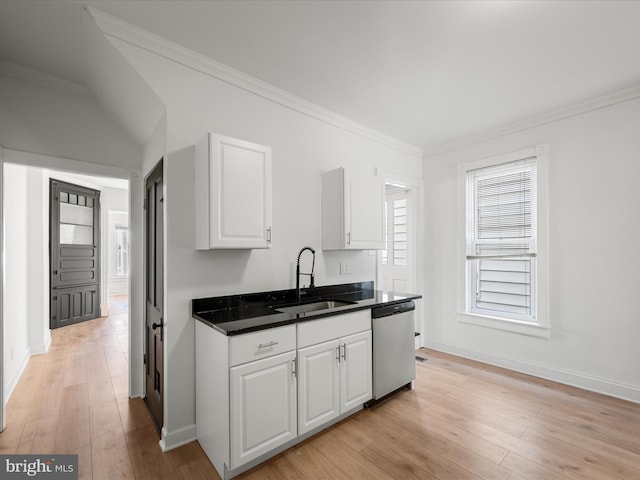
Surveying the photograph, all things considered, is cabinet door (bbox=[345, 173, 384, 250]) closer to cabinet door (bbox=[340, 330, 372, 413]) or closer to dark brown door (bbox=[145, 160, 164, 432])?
cabinet door (bbox=[340, 330, 372, 413])

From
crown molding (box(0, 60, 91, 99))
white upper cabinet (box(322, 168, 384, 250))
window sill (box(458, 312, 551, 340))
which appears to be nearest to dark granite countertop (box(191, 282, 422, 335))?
white upper cabinet (box(322, 168, 384, 250))

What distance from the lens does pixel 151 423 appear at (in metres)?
2.49

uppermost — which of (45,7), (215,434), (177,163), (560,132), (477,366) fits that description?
(45,7)

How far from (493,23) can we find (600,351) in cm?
308

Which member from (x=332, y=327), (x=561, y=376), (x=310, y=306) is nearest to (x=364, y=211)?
(x=310, y=306)

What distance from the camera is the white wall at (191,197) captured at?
221 centimetres

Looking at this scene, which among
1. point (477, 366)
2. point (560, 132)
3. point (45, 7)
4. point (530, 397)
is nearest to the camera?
point (45, 7)

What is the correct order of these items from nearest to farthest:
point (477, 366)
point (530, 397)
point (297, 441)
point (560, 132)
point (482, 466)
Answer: point (482, 466) < point (297, 441) < point (530, 397) < point (560, 132) < point (477, 366)

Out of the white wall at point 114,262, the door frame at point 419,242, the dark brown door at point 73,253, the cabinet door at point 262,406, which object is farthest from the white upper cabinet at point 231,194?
the white wall at point 114,262

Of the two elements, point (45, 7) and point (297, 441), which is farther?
point (297, 441)

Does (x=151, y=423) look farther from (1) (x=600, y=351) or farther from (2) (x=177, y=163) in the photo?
(1) (x=600, y=351)

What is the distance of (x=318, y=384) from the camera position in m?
2.27

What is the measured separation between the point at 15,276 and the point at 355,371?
3855mm

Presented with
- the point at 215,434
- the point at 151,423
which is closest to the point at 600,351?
the point at 215,434
